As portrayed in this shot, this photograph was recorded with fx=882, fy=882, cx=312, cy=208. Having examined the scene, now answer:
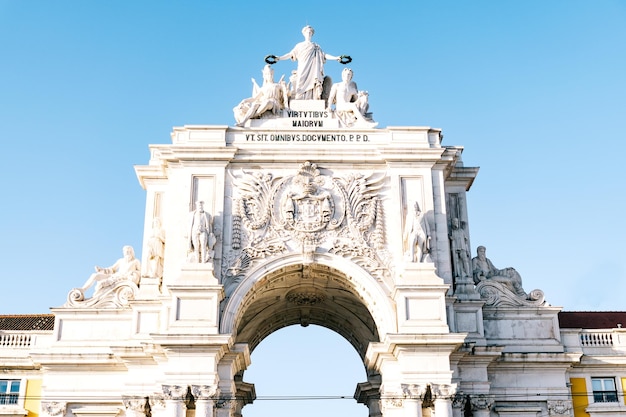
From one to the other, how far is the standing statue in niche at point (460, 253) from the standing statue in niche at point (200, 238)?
29.2 ft

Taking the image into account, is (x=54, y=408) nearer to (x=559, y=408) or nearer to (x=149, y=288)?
(x=149, y=288)

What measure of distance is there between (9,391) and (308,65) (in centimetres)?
1669

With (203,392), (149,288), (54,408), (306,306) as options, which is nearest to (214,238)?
(149,288)

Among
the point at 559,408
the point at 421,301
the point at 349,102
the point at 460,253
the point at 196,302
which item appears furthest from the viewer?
the point at 349,102

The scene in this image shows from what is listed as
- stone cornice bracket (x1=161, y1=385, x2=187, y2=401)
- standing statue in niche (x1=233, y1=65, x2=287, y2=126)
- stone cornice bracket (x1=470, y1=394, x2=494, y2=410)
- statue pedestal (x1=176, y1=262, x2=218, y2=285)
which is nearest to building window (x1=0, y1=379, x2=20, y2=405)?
stone cornice bracket (x1=161, y1=385, x2=187, y2=401)

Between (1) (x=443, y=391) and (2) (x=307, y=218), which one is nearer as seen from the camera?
(1) (x=443, y=391)

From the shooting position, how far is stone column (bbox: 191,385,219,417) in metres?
28.1

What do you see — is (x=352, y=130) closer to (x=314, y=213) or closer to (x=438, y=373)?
(x=314, y=213)

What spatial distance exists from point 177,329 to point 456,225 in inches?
440

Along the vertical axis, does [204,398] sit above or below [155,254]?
below

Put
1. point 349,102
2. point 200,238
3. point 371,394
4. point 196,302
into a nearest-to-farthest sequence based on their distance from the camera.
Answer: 1. point 196,302
2. point 200,238
3. point 349,102
4. point 371,394

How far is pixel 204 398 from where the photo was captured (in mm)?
28125

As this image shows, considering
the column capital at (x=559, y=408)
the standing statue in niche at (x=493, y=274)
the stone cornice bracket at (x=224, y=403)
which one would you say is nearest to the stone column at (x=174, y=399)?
the stone cornice bracket at (x=224, y=403)

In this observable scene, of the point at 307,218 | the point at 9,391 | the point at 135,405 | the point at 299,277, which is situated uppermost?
the point at 307,218
